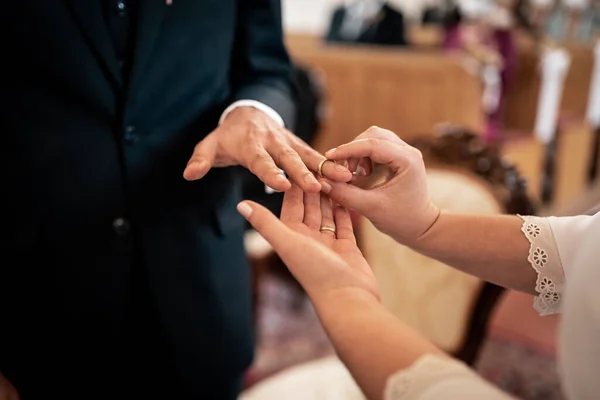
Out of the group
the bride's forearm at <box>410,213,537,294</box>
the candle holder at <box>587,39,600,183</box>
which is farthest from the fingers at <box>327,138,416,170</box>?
the candle holder at <box>587,39,600,183</box>

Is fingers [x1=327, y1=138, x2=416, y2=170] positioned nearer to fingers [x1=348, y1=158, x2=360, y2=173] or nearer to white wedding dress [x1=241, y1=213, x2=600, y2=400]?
fingers [x1=348, y1=158, x2=360, y2=173]

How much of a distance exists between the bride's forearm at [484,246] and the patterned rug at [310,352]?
1.01 meters

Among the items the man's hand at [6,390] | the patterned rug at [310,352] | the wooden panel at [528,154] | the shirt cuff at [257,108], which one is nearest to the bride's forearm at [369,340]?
the shirt cuff at [257,108]

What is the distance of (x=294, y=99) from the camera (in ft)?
3.18

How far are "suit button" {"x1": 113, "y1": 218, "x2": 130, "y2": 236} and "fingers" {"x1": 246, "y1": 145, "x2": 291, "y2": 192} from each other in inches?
9.2

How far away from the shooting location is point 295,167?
0.65 metres

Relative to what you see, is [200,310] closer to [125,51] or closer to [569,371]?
[125,51]

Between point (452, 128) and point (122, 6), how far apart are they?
0.72 metres

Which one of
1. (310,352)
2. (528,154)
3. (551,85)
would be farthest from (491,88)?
(310,352)

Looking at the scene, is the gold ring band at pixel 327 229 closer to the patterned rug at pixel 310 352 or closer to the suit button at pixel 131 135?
the suit button at pixel 131 135

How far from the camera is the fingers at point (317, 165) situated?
0.65 metres

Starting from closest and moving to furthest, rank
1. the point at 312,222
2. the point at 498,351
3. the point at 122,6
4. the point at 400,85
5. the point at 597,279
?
the point at 597,279, the point at 312,222, the point at 122,6, the point at 498,351, the point at 400,85

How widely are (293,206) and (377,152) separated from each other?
0.10 m

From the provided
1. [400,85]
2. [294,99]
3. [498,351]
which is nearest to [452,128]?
[294,99]
